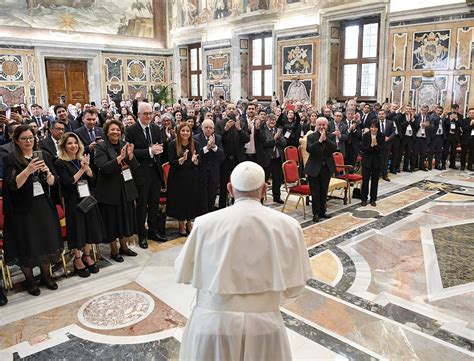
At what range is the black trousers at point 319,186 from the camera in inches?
287

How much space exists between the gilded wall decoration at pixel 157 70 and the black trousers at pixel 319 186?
49.2ft

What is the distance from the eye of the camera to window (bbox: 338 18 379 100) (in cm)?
1384

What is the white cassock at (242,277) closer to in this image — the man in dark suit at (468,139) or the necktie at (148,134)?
the necktie at (148,134)

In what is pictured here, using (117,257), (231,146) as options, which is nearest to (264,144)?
(231,146)

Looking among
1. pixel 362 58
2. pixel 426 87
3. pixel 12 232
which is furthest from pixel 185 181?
pixel 362 58

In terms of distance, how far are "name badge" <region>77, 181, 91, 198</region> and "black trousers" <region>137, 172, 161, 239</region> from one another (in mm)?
1007

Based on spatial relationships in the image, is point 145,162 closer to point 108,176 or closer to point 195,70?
point 108,176

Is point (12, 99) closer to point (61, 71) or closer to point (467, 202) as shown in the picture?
point (61, 71)

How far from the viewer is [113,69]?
19.1m

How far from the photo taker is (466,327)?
13.4 ft

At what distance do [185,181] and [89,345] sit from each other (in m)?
2.94

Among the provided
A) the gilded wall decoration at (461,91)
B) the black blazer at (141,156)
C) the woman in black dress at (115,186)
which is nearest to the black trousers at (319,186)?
the black blazer at (141,156)

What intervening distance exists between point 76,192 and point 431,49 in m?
11.0

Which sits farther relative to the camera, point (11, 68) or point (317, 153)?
point (11, 68)
